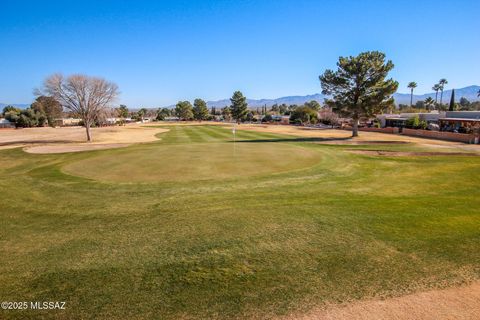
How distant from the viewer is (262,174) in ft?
64.2

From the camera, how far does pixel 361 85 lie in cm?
5244

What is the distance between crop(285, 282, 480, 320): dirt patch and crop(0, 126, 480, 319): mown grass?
283 millimetres

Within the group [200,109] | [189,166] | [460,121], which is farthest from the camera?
[200,109]

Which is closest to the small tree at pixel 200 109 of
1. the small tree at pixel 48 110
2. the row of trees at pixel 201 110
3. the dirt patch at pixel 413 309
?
the row of trees at pixel 201 110

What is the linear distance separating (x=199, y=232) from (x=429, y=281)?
6.65 metres

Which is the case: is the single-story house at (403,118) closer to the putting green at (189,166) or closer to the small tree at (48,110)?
the putting green at (189,166)

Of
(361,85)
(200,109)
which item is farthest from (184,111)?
(361,85)

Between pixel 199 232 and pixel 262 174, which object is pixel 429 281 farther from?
pixel 262 174

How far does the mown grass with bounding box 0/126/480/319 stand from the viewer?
6.84 meters

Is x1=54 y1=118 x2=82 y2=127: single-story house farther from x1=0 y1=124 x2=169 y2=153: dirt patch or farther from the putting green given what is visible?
the putting green

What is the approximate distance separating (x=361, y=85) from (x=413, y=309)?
5157cm

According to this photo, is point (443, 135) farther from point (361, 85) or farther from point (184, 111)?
point (184, 111)

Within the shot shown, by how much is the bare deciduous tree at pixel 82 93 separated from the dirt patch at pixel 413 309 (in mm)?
51523

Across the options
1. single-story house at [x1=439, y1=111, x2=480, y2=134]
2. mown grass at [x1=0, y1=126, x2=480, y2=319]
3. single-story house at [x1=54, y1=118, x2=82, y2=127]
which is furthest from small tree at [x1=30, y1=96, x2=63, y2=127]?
single-story house at [x1=439, y1=111, x2=480, y2=134]
